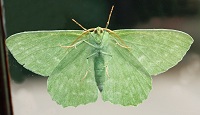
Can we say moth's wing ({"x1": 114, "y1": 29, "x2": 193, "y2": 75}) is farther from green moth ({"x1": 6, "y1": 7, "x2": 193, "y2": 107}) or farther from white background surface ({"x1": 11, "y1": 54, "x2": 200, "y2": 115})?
white background surface ({"x1": 11, "y1": 54, "x2": 200, "y2": 115})

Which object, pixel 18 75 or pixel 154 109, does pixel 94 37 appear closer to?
pixel 18 75

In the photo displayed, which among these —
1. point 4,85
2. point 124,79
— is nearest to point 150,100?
point 124,79

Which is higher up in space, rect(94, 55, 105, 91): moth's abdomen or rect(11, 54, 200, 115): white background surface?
rect(94, 55, 105, 91): moth's abdomen

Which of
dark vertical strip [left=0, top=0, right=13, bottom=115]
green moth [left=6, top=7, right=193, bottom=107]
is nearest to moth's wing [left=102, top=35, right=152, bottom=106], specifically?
green moth [left=6, top=7, right=193, bottom=107]

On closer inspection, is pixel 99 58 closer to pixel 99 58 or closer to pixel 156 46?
pixel 99 58

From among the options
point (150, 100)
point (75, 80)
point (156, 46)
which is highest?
point (156, 46)
